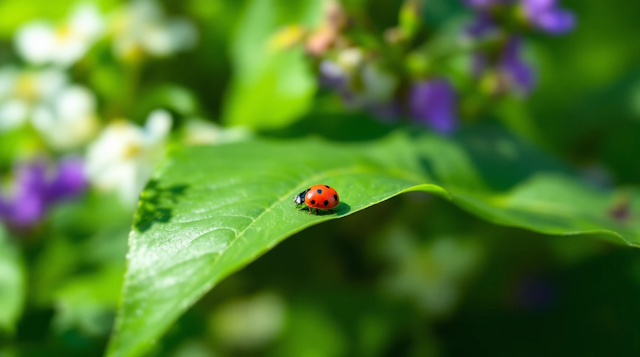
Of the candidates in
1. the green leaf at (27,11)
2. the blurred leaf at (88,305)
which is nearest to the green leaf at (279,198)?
the blurred leaf at (88,305)

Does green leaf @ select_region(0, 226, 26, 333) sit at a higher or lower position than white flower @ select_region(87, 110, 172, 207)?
lower

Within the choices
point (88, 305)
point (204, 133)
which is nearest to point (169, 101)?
point (204, 133)

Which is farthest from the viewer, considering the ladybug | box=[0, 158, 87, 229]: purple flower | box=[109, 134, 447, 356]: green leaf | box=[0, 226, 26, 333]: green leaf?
box=[0, 158, 87, 229]: purple flower

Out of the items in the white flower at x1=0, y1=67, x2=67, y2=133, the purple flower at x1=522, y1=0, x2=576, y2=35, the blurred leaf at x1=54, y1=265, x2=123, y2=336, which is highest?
the purple flower at x1=522, y1=0, x2=576, y2=35

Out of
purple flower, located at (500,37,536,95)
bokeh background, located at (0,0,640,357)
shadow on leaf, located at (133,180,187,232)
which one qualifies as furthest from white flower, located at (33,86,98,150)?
purple flower, located at (500,37,536,95)

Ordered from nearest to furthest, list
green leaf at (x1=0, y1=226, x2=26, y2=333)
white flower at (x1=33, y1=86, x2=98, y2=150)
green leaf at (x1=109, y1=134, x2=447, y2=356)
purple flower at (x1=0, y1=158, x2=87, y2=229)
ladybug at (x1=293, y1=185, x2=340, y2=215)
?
1. green leaf at (x1=109, y1=134, x2=447, y2=356)
2. ladybug at (x1=293, y1=185, x2=340, y2=215)
3. green leaf at (x1=0, y1=226, x2=26, y2=333)
4. purple flower at (x1=0, y1=158, x2=87, y2=229)
5. white flower at (x1=33, y1=86, x2=98, y2=150)

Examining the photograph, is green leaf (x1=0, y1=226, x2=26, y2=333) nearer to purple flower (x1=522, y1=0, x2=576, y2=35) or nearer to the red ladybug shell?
the red ladybug shell

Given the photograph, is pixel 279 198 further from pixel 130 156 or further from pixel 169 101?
pixel 169 101
